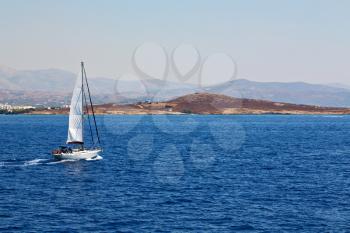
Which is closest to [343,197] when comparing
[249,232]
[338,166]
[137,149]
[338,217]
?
[338,217]

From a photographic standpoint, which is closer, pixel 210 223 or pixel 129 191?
pixel 210 223

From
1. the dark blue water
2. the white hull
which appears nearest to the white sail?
the white hull

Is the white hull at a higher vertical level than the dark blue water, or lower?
higher

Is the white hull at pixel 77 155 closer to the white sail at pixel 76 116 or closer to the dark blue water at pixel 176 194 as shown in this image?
the dark blue water at pixel 176 194

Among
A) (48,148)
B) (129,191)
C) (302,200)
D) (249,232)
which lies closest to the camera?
(249,232)

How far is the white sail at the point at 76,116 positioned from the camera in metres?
112

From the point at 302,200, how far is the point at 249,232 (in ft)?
56.8

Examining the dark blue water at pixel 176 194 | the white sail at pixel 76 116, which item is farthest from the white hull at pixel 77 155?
the white sail at pixel 76 116

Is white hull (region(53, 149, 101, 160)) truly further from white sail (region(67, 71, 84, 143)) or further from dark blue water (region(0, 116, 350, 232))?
white sail (region(67, 71, 84, 143))

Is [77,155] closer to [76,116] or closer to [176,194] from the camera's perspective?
[76,116]

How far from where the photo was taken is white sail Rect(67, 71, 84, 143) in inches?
4417

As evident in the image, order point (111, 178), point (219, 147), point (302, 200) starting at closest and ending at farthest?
point (302, 200) < point (111, 178) < point (219, 147)

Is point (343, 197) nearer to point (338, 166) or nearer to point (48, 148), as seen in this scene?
point (338, 166)

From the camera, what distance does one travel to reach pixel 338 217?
58156 millimetres
